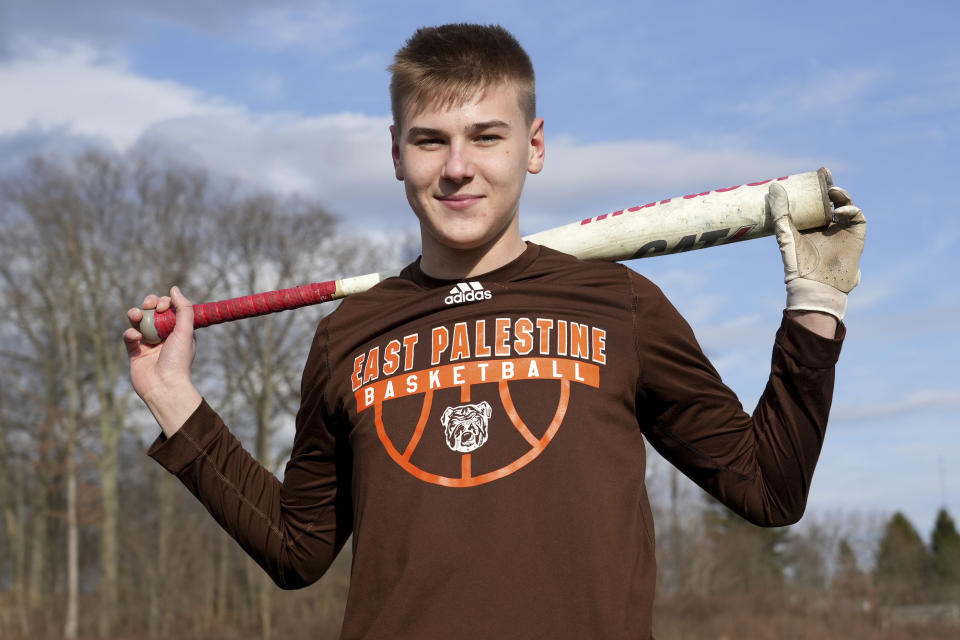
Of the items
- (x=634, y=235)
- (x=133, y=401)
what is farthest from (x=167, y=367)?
(x=133, y=401)

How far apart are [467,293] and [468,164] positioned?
32cm

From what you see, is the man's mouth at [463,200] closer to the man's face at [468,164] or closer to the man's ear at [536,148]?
the man's face at [468,164]

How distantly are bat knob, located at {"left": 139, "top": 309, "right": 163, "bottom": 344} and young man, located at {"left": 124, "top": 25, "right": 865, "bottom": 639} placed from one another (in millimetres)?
238

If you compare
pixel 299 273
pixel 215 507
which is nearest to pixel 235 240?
pixel 299 273

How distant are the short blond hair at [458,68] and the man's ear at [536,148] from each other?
0.17 ft

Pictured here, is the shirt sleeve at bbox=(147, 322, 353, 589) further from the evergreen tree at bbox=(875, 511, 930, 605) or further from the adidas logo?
the evergreen tree at bbox=(875, 511, 930, 605)

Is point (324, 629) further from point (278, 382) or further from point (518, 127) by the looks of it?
point (518, 127)

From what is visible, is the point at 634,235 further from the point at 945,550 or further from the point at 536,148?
the point at 945,550

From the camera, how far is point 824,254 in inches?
104

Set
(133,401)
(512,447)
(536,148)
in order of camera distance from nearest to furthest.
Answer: (512,447) < (536,148) < (133,401)

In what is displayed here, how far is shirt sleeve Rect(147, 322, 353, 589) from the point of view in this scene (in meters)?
2.91

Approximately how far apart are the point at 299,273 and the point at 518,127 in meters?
26.3

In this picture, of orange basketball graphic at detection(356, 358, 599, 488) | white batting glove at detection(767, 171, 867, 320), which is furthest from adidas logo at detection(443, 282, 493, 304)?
white batting glove at detection(767, 171, 867, 320)

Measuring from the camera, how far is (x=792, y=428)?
2516 millimetres
